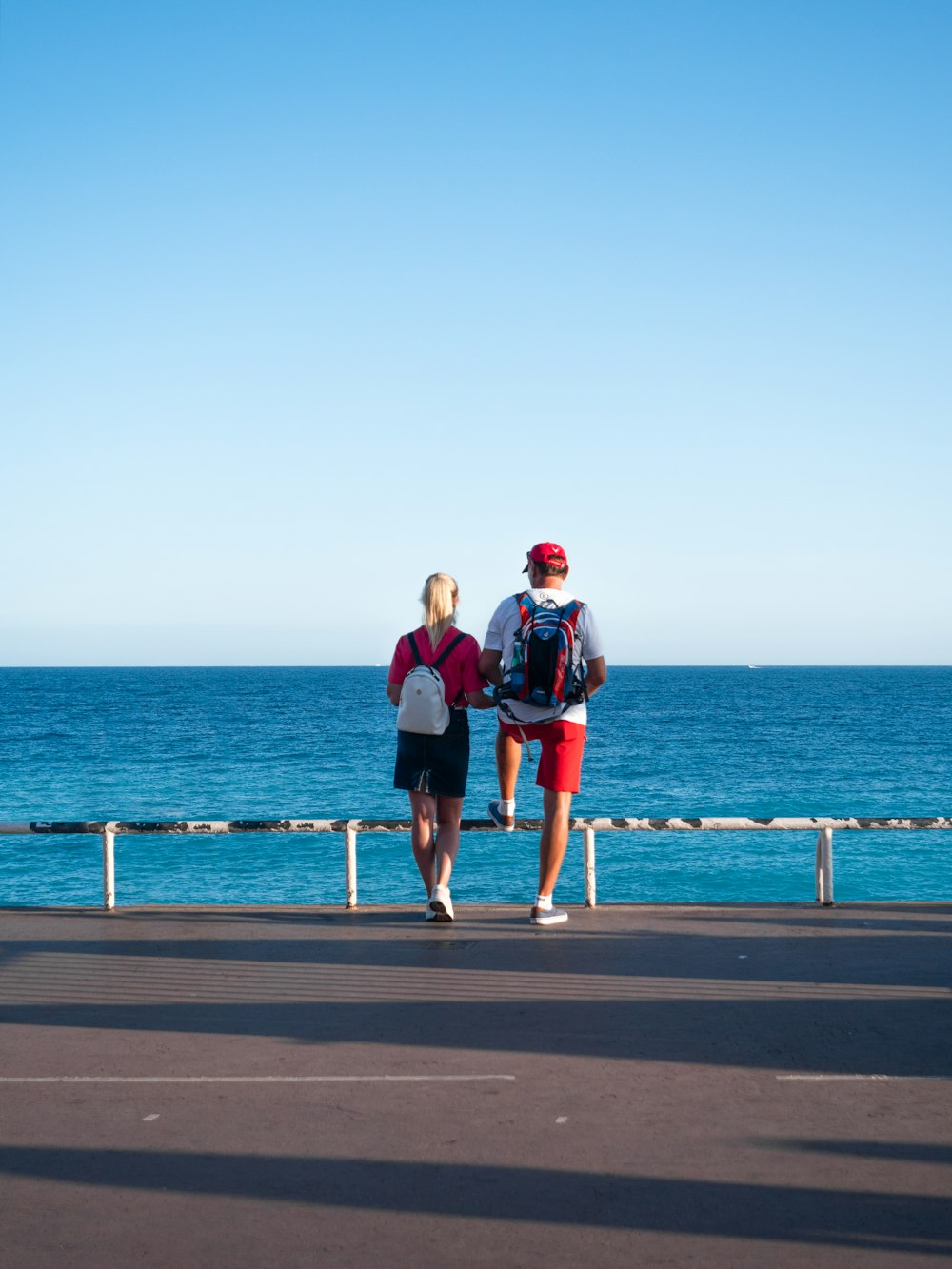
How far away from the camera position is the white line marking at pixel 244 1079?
4512 mm

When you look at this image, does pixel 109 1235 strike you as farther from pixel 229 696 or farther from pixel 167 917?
pixel 229 696

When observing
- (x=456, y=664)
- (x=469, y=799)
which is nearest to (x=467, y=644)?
(x=456, y=664)

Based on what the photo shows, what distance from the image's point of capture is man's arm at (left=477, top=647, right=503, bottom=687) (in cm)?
707

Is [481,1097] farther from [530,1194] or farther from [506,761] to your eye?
[506,761]

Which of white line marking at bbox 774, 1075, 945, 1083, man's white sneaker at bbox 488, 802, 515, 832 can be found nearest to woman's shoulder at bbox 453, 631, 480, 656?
man's white sneaker at bbox 488, 802, 515, 832

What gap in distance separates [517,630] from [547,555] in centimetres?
51

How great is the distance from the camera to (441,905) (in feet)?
24.0

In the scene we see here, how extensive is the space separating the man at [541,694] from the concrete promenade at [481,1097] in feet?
2.45

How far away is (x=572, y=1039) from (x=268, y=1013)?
4.76 ft

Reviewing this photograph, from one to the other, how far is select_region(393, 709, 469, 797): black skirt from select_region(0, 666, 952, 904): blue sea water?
601 inches

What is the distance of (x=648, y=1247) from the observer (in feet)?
10.4

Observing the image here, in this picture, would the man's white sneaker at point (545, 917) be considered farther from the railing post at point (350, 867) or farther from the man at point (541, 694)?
the railing post at point (350, 867)

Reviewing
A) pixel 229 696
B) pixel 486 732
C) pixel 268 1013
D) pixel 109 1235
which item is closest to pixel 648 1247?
pixel 109 1235

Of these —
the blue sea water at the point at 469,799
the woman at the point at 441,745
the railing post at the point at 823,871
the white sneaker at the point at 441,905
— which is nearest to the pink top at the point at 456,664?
the woman at the point at 441,745
